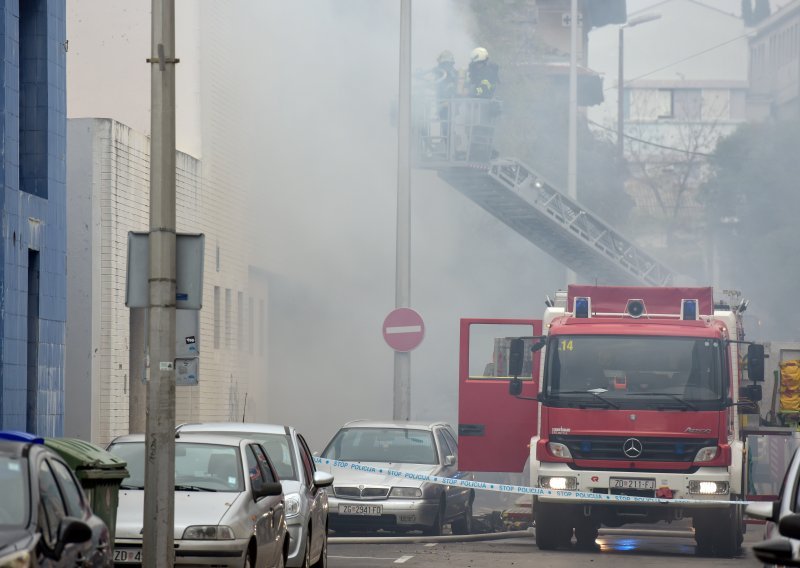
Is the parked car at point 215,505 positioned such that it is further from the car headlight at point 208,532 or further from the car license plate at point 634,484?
the car license plate at point 634,484

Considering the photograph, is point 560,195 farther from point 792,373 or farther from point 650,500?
point 650,500

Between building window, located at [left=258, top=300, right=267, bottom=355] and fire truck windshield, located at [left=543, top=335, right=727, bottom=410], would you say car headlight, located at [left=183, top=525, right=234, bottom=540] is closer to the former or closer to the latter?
fire truck windshield, located at [left=543, top=335, right=727, bottom=410]

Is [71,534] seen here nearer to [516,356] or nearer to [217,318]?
[516,356]

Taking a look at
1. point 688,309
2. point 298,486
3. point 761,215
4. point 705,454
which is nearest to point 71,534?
point 298,486

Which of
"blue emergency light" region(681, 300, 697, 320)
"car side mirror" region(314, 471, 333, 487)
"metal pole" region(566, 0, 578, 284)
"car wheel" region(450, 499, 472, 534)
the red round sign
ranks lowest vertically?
"car wheel" region(450, 499, 472, 534)

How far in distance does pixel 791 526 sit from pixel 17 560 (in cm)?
387

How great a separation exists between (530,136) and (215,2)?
2215 cm

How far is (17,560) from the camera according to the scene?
27.0 feet

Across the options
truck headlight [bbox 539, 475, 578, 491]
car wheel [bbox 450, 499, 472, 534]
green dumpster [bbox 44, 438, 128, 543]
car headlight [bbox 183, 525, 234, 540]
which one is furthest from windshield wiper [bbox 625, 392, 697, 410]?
green dumpster [bbox 44, 438, 128, 543]

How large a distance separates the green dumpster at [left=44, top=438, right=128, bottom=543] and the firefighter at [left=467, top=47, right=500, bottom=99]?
2323cm

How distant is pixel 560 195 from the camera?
3656 centimetres

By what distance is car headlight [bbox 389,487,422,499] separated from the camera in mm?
20469

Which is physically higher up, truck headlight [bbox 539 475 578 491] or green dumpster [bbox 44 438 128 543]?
green dumpster [bbox 44 438 128 543]

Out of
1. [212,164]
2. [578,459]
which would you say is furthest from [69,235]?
[578,459]
